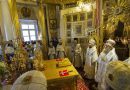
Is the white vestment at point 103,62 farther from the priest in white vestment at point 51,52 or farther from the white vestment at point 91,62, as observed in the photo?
the priest in white vestment at point 51,52

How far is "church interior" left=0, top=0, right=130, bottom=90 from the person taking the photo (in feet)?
4.81

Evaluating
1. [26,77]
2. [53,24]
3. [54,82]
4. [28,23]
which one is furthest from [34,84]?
[53,24]

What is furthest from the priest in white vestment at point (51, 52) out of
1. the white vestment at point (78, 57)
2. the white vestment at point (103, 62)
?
the white vestment at point (103, 62)

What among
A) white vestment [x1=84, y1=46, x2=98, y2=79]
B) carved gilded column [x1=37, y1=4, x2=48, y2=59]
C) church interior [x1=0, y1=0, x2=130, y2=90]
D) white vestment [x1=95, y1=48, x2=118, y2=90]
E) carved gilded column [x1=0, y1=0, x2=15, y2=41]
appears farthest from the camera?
white vestment [x1=84, y1=46, x2=98, y2=79]

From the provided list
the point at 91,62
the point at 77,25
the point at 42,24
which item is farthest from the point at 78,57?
the point at 42,24

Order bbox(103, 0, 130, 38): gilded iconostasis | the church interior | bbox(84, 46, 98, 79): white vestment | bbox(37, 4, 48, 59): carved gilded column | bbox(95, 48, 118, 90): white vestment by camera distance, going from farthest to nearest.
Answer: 1. bbox(84, 46, 98, 79): white vestment
2. bbox(37, 4, 48, 59): carved gilded column
3. bbox(103, 0, 130, 38): gilded iconostasis
4. bbox(95, 48, 118, 90): white vestment
5. the church interior

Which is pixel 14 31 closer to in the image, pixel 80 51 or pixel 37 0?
pixel 37 0

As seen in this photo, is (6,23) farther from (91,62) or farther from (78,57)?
(78,57)

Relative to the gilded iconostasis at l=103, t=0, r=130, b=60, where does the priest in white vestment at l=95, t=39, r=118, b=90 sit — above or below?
below

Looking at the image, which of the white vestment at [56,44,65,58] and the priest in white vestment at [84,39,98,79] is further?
the white vestment at [56,44,65,58]

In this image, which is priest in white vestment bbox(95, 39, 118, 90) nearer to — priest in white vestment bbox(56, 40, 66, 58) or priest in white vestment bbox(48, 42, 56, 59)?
priest in white vestment bbox(48, 42, 56, 59)

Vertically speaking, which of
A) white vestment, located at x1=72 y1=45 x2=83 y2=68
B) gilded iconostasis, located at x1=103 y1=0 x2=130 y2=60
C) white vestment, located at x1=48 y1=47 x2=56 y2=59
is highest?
gilded iconostasis, located at x1=103 y1=0 x2=130 y2=60

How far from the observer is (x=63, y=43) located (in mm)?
5496

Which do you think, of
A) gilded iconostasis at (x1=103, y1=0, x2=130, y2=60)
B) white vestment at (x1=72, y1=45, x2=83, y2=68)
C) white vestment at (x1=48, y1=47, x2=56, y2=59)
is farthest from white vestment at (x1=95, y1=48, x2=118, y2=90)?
white vestment at (x1=72, y1=45, x2=83, y2=68)
